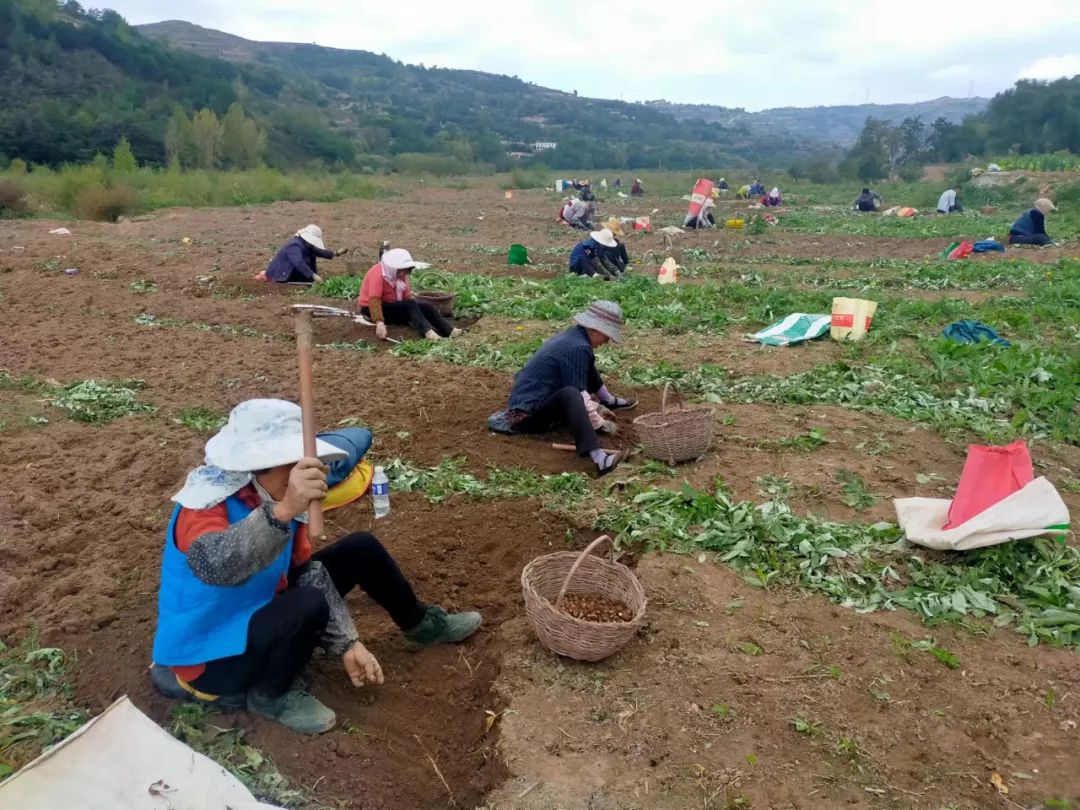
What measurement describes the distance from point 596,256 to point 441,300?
3.81 meters

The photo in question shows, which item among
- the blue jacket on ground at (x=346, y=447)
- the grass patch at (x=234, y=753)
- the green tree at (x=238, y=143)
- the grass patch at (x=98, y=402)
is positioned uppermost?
the green tree at (x=238, y=143)

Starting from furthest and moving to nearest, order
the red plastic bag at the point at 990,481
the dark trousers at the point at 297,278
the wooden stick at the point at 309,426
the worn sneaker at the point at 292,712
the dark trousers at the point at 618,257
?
the dark trousers at the point at 618,257 < the dark trousers at the point at 297,278 < the red plastic bag at the point at 990,481 < the worn sneaker at the point at 292,712 < the wooden stick at the point at 309,426

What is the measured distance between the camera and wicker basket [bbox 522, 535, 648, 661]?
310 centimetres

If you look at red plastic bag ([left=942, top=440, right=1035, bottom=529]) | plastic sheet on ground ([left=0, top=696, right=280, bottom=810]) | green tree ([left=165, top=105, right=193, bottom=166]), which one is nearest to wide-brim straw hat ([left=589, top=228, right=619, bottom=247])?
red plastic bag ([left=942, top=440, right=1035, bottom=529])

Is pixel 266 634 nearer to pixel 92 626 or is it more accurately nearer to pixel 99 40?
pixel 92 626

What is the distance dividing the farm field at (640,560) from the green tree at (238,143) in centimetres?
3670

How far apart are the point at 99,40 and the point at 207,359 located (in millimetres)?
61089

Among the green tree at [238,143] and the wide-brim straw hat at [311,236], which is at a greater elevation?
the green tree at [238,143]

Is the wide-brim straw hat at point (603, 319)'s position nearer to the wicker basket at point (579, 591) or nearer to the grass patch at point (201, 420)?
the wicker basket at point (579, 591)

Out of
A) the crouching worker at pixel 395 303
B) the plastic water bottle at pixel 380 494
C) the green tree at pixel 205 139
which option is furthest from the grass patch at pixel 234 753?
the green tree at pixel 205 139

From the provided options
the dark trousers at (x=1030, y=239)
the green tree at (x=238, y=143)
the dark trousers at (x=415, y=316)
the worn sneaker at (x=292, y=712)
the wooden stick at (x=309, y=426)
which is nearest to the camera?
the wooden stick at (x=309, y=426)

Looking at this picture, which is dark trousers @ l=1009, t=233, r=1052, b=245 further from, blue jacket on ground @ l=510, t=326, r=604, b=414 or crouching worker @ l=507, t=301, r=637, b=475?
blue jacket on ground @ l=510, t=326, r=604, b=414

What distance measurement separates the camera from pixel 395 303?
27.6ft

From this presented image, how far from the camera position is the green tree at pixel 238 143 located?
42.2 m
